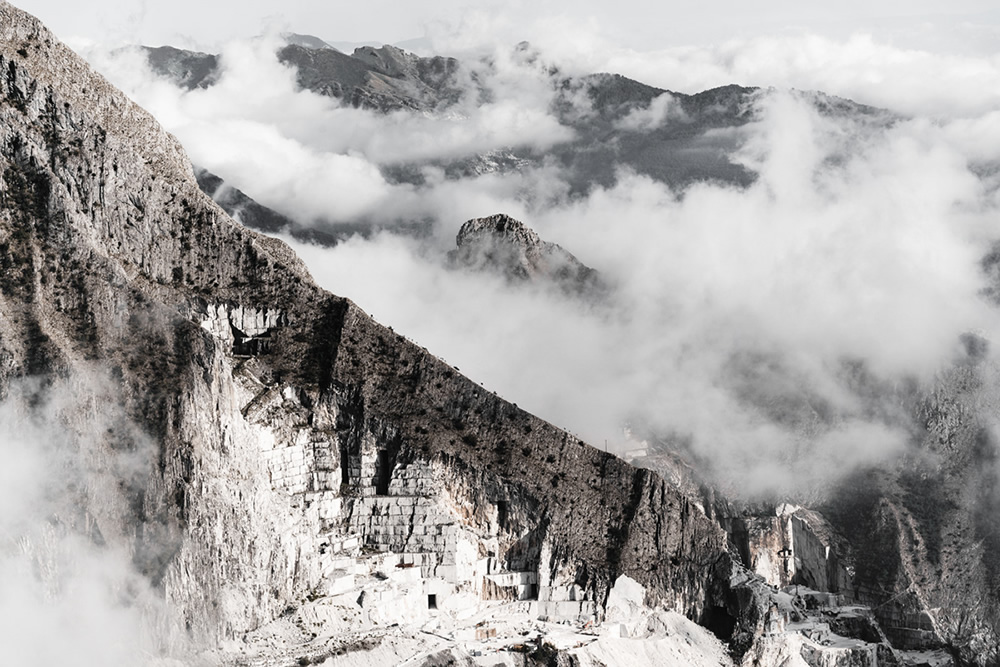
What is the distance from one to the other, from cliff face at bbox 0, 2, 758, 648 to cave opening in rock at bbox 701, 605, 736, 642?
0.85 feet

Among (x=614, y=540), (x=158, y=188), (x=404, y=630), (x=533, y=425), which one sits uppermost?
(x=158, y=188)

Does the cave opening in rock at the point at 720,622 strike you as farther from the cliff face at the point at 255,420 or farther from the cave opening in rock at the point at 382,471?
the cave opening in rock at the point at 382,471

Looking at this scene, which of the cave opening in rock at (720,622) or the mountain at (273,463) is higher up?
the mountain at (273,463)

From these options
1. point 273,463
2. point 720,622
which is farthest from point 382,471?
point 720,622

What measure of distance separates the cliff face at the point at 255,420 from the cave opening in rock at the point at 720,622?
259 mm

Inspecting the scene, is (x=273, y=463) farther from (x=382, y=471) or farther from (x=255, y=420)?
(x=382, y=471)

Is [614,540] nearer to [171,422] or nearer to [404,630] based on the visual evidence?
[404,630]

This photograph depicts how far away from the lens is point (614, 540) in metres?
139

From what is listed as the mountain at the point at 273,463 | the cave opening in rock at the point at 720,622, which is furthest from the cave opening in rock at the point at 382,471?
the cave opening in rock at the point at 720,622

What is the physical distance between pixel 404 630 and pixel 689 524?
3867 cm

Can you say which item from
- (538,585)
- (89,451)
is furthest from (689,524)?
(89,451)

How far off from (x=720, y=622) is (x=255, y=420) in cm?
5908

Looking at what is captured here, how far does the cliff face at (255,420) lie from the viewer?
112938 millimetres

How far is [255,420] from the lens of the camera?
128 m
